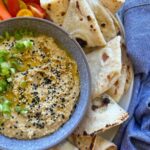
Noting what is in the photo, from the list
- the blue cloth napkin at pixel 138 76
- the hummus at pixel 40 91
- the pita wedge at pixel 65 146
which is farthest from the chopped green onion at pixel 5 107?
the blue cloth napkin at pixel 138 76

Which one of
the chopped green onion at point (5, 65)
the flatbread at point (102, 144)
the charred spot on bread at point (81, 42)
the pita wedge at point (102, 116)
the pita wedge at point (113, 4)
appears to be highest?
the pita wedge at point (113, 4)

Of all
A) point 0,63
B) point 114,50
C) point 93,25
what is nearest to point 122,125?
point 114,50

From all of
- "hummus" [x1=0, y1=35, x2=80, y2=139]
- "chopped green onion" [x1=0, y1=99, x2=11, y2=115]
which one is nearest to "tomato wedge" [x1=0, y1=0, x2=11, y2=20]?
"hummus" [x1=0, y1=35, x2=80, y2=139]

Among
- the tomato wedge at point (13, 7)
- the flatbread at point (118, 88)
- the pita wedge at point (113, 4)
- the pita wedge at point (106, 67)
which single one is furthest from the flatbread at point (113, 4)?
the tomato wedge at point (13, 7)

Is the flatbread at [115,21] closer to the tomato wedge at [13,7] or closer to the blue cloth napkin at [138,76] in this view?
the blue cloth napkin at [138,76]

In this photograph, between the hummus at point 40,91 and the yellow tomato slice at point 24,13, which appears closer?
the hummus at point 40,91

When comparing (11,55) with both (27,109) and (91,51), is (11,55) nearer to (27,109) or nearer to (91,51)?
(27,109)

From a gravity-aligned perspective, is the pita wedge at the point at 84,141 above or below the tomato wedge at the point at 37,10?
below
